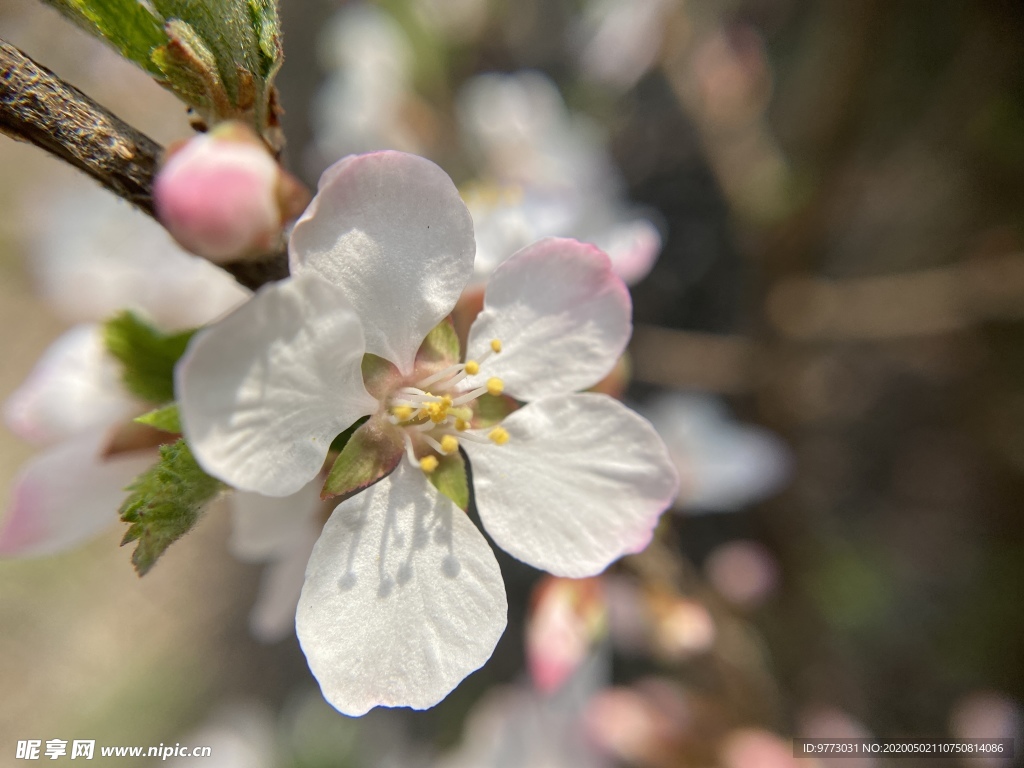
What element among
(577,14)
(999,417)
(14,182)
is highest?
(14,182)

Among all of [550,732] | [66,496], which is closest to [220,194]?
[66,496]

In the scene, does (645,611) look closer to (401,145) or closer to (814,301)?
(814,301)

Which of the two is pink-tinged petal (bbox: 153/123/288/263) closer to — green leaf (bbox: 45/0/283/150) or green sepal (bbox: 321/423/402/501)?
green leaf (bbox: 45/0/283/150)

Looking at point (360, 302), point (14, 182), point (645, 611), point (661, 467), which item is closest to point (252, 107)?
point (360, 302)

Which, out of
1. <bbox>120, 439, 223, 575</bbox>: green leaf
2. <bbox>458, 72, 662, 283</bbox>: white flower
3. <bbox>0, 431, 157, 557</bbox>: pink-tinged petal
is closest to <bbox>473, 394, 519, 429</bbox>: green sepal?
<bbox>120, 439, 223, 575</bbox>: green leaf

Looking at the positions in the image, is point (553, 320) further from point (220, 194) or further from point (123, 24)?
point (123, 24)

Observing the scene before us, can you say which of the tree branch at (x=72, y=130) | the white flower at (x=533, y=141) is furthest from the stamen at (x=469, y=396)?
the white flower at (x=533, y=141)

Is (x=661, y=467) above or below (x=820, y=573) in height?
above

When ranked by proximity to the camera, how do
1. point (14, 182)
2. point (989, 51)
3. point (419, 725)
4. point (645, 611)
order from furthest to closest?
point (14, 182)
point (419, 725)
point (989, 51)
point (645, 611)
